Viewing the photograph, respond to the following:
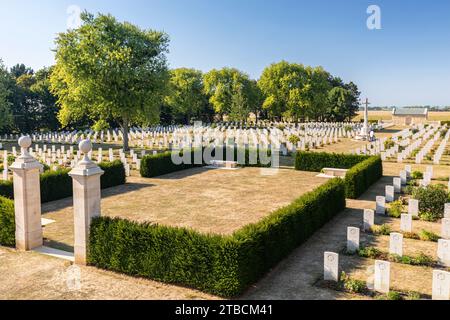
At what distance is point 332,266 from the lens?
936 cm

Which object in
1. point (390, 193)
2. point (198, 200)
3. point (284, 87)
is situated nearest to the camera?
point (390, 193)

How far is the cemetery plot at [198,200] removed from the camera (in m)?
14.4

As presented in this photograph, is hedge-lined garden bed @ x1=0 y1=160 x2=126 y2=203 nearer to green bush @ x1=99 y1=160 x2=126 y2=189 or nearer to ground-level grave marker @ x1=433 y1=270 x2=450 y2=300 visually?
green bush @ x1=99 y1=160 x2=126 y2=189

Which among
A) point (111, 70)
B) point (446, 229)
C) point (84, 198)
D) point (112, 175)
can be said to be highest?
point (111, 70)

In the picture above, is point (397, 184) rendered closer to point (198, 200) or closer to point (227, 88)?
point (198, 200)

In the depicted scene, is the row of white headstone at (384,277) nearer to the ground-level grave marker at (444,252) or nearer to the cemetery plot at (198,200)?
the ground-level grave marker at (444,252)

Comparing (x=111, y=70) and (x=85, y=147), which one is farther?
(x=111, y=70)

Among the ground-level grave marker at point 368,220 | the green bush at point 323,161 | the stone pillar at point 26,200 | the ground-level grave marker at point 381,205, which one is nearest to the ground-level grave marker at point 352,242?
the ground-level grave marker at point 368,220

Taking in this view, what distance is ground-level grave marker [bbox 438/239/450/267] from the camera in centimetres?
1036

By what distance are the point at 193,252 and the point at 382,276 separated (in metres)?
4.30

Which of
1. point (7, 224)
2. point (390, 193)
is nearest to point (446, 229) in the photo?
point (390, 193)

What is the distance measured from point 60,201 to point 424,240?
49.5 ft

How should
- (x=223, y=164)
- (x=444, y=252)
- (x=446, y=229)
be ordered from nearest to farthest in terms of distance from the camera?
(x=444, y=252) < (x=446, y=229) < (x=223, y=164)

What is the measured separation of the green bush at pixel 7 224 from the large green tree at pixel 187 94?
62316mm
